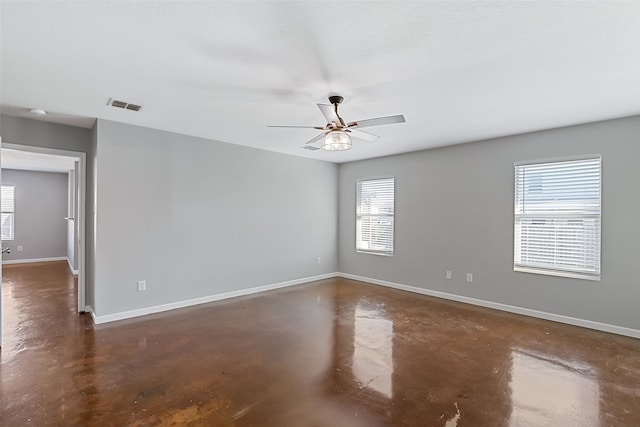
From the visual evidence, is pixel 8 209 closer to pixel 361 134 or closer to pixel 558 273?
pixel 361 134

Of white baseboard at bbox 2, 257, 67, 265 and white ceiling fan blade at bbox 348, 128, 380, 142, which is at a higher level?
white ceiling fan blade at bbox 348, 128, 380, 142

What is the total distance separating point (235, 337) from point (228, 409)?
4.22 feet

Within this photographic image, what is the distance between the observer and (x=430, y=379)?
2.56m

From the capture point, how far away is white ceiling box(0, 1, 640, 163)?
1.78 metres

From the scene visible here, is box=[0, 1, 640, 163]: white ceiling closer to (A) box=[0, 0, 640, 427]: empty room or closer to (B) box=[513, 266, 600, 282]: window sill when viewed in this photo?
(A) box=[0, 0, 640, 427]: empty room

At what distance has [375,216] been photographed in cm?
616

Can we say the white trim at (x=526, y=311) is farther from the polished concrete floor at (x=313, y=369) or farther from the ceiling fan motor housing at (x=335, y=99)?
the ceiling fan motor housing at (x=335, y=99)

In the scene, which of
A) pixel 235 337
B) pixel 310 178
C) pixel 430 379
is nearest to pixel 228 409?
pixel 235 337

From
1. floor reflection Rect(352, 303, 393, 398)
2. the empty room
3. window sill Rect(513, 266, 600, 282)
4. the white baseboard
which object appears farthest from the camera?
the white baseboard

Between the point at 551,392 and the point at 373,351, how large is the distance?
4.65ft

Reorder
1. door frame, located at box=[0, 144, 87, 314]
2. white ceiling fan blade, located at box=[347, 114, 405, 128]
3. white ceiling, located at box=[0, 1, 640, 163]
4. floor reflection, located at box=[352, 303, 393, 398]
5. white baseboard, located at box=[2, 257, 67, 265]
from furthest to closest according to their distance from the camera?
1. white baseboard, located at box=[2, 257, 67, 265]
2. door frame, located at box=[0, 144, 87, 314]
3. white ceiling fan blade, located at box=[347, 114, 405, 128]
4. floor reflection, located at box=[352, 303, 393, 398]
5. white ceiling, located at box=[0, 1, 640, 163]

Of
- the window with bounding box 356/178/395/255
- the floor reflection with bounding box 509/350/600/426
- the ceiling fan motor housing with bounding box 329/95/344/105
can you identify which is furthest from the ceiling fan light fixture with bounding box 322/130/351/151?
the window with bounding box 356/178/395/255

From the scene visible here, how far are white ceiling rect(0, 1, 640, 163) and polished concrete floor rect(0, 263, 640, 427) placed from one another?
8.07 ft

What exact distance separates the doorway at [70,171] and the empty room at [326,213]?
0.19 feet
